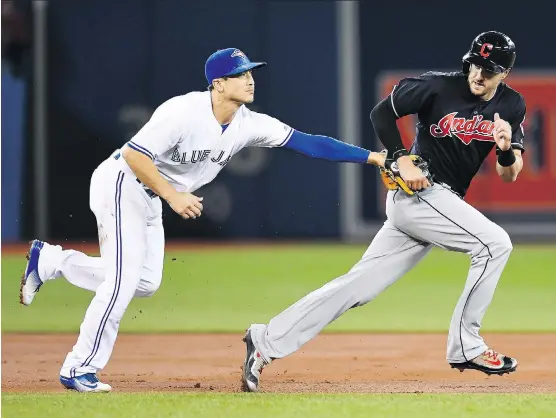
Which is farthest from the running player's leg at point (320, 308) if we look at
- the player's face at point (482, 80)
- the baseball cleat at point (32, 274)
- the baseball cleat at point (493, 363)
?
the baseball cleat at point (32, 274)

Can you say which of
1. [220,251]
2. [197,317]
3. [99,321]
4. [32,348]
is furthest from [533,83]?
[99,321]

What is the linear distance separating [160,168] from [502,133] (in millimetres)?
1661

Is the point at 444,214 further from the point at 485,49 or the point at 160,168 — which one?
the point at 160,168

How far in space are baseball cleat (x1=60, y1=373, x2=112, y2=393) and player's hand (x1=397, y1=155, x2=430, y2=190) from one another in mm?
1752

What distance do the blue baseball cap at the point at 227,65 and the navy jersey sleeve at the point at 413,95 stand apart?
→ 0.71 metres

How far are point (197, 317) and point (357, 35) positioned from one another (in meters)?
7.61

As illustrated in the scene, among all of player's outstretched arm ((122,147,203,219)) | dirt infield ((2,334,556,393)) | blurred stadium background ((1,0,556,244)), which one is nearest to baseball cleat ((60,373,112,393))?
dirt infield ((2,334,556,393))

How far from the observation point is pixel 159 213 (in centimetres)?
615

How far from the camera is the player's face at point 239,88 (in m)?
5.78

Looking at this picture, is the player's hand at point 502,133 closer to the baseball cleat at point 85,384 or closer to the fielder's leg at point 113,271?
the fielder's leg at point 113,271

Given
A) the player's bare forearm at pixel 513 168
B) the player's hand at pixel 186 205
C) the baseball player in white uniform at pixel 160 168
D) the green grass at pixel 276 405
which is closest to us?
the green grass at pixel 276 405

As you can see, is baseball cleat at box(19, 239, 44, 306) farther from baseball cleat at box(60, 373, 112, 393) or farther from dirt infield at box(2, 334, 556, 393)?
baseball cleat at box(60, 373, 112, 393)

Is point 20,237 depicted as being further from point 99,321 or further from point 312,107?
point 99,321

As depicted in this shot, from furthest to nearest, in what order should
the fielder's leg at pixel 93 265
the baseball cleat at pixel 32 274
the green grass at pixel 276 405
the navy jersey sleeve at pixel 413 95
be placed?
1. the baseball cleat at pixel 32 274
2. the fielder's leg at pixel 93 265
3. the navy jersey sleeve at pixel 413 95
4. the green grass at pixel 276 405
